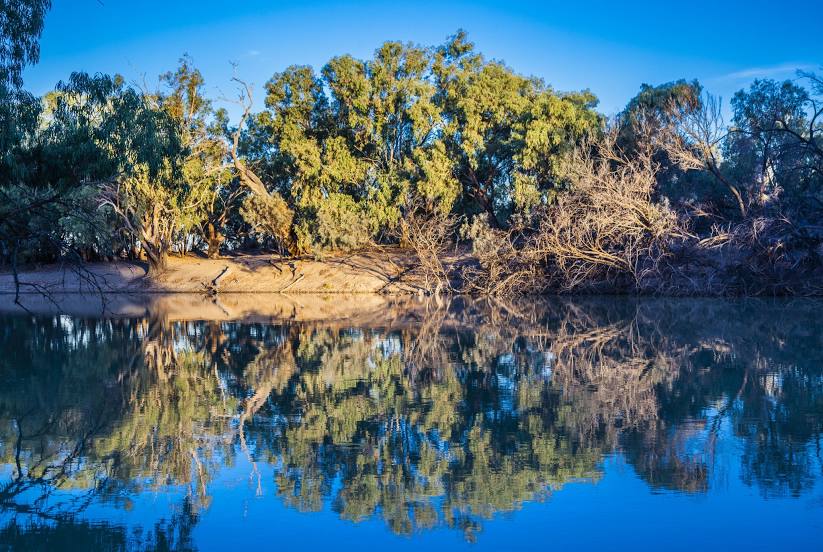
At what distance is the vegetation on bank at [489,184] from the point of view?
2766cm

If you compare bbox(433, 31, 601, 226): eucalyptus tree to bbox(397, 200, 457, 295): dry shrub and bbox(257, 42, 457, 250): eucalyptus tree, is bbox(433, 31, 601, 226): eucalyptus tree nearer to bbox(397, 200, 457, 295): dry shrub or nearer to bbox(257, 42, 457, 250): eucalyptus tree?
bbox(257, 42, 457, 250): eucalyptus tree

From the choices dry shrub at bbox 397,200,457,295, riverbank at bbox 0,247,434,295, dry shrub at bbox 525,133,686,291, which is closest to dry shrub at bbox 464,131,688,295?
dry shrub at bbox 525,133,686,291

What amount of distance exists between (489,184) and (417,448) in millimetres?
33511

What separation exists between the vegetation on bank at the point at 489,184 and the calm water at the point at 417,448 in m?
14.1

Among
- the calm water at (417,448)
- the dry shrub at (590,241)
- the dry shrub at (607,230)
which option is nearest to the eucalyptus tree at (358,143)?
the dry shrub at (590,241)

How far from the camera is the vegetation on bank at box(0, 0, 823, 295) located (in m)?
27.7

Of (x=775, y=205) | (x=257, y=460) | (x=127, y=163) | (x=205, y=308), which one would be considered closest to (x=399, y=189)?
(x=205, y=308)

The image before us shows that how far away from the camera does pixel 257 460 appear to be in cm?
675

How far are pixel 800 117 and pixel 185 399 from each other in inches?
1280

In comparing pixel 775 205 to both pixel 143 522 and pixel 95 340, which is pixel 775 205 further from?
pixel 143 522

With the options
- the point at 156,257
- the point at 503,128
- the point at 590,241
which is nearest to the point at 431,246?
the point at 590,241

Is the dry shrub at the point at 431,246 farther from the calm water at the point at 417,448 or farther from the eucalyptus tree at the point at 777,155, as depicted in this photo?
the calm water at the point at 417,448

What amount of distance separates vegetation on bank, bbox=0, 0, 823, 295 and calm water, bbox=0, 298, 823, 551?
46.2 ft

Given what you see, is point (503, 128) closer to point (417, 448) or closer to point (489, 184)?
point (489, 184)
